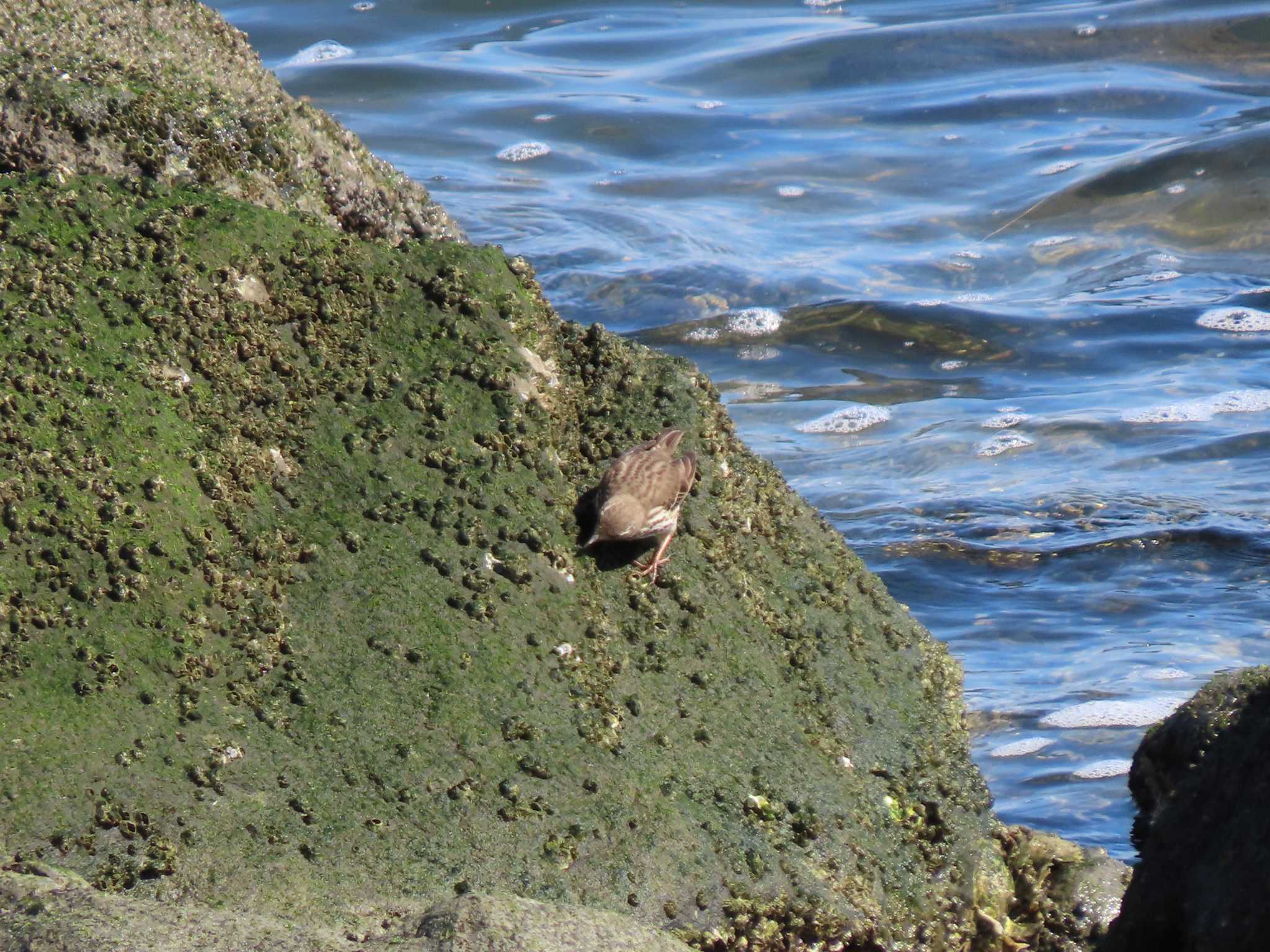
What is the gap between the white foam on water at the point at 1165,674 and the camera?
6637 mm

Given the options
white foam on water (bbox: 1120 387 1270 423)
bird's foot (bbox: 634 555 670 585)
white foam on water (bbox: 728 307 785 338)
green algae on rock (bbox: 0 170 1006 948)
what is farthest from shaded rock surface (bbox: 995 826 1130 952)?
white foam on water (bbox: 728 307 785 338)

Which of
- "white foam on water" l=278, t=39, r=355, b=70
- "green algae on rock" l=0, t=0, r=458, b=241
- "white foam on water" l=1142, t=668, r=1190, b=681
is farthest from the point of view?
"white foam on water" l=278, t=39, r=355, b=70

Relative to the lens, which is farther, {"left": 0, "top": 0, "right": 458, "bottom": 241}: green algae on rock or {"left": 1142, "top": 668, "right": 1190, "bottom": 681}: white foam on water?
{"left": 1142, "top": 668, "right": 1190, "bottom": 681}: white foam on water

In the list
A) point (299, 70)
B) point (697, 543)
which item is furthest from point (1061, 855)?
point (299, 70)

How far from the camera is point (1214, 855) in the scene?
2.97 meters

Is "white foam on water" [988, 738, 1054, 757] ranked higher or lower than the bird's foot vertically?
lower

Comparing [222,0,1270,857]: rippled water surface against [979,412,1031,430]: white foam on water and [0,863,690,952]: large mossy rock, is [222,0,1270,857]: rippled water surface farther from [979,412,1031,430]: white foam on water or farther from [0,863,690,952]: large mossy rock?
[0,863,690,952]: large mossy rock

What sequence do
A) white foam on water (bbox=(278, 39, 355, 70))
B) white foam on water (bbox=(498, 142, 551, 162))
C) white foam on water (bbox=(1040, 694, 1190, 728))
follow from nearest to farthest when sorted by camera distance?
1. white foam on water (bbox=(1040, 694, 1190, 728))
2. white foam on water (bbox=(498, 142, 551, 162))
3. white foam on water (bbox=(278, 39, 355, 70))

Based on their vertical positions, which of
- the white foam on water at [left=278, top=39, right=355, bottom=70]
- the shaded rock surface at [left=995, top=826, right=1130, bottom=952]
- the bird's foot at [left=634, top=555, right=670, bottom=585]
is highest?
the white foam on water at [left=278, top=39, right=355, bottom=70]

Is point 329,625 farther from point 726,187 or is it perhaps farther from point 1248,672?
point 726,187

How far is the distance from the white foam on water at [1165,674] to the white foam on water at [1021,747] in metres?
0.78

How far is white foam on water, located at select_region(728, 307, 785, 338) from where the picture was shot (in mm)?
11406

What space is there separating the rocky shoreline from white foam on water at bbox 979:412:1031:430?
564 centimetres

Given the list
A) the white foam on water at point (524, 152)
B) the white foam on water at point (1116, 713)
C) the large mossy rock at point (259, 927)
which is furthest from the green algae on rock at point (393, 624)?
the white foam on water at point (524, 152)
